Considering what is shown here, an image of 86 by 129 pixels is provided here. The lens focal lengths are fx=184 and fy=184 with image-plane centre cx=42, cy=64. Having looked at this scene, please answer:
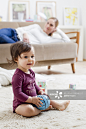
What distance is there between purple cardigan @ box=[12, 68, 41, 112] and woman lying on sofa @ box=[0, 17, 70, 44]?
4.50ft

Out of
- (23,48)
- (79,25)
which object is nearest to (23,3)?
(79,25)

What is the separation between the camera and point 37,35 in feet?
8.93

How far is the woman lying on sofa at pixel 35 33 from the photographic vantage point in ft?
8.00

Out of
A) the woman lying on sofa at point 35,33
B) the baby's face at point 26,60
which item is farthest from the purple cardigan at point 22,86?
the woman lying on sofa at point 35,33

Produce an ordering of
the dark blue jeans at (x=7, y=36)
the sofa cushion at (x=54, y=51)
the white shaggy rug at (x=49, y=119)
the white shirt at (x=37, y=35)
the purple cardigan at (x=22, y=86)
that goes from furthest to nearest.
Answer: the white shirt at (x=37, y=35), the sofa cushion at (x=54, y=51), the dark blue jeans at (x=7, y=36), the purple cardigan at (x=22, y=86), the white shaggy rug at (x=49, y=119)

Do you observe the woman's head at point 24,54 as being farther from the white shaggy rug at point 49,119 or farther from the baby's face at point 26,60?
the white shaggy rug at point 49,119

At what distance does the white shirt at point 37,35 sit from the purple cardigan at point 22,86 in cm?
155

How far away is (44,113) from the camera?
1101 mm

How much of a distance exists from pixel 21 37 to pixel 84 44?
2.08m

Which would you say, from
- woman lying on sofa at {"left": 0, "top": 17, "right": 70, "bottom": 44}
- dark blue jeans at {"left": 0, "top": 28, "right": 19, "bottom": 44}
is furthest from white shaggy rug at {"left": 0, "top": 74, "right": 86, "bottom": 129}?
woman lying on sofa at {"left": 0, "top": 17, "right": 70, "bottom": 44}

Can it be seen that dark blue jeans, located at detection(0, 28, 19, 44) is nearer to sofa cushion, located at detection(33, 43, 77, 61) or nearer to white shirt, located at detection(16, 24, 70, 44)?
white shirt, located at detection(16, 24, 70, 44)

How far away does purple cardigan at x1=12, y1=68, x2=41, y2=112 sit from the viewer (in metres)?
1.03

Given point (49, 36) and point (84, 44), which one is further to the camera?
point (84, 44)

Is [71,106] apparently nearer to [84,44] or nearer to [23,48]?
[23,48]
